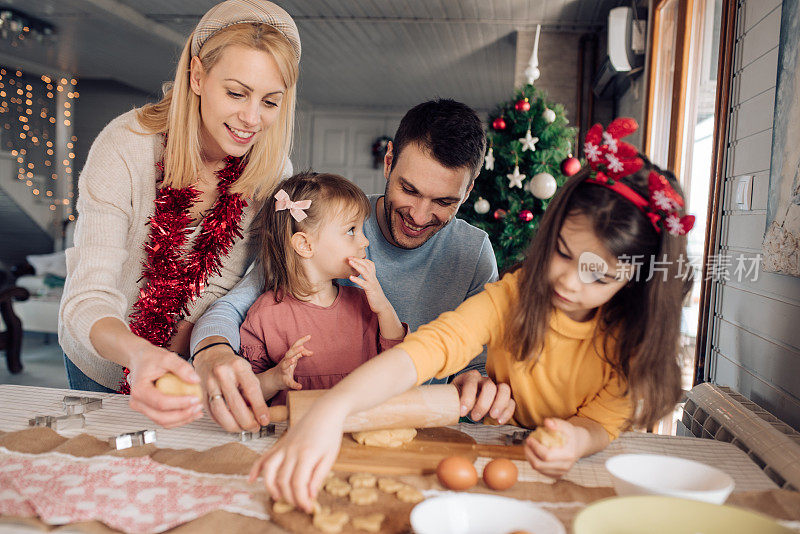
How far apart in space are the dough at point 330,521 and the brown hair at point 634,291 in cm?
54

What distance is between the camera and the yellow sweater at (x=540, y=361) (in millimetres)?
1131

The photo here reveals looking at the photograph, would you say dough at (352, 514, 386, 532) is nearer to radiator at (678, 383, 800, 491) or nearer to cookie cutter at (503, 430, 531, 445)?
cookie cutter at (503, 430, 531, 445)

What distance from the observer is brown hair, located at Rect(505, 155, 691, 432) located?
3.53 feet

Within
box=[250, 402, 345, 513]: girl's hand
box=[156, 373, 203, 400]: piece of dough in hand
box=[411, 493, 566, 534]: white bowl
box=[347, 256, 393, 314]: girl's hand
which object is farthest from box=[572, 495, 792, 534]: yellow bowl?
box=[347, 256, 393, 314]: girl's hand

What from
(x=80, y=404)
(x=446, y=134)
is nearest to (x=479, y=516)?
(x=80, y=404)

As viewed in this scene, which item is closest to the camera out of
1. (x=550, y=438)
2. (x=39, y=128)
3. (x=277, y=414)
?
(x=550, y=438)

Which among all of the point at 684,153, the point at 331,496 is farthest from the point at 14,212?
the point at 331,496

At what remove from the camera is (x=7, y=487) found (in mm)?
872

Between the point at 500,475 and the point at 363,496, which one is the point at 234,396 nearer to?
the point at 363,496

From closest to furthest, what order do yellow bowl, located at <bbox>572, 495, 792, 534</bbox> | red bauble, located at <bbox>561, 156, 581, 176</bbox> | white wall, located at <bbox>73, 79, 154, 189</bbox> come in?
yellow bowl, located at <bbox>572, 495, 792, 534</bbox> → red bauble, located at <bbox>561, 156, 581, 176</bbox> → white wall, located at <bbox>73, 79, 154, 189</bbox>

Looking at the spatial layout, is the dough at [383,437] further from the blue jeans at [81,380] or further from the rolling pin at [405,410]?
the blue jeans at [81,380]

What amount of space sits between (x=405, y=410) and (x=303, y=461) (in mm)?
319

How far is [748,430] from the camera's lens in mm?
1229

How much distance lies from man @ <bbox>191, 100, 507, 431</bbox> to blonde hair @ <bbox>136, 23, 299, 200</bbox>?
0.30 metres
